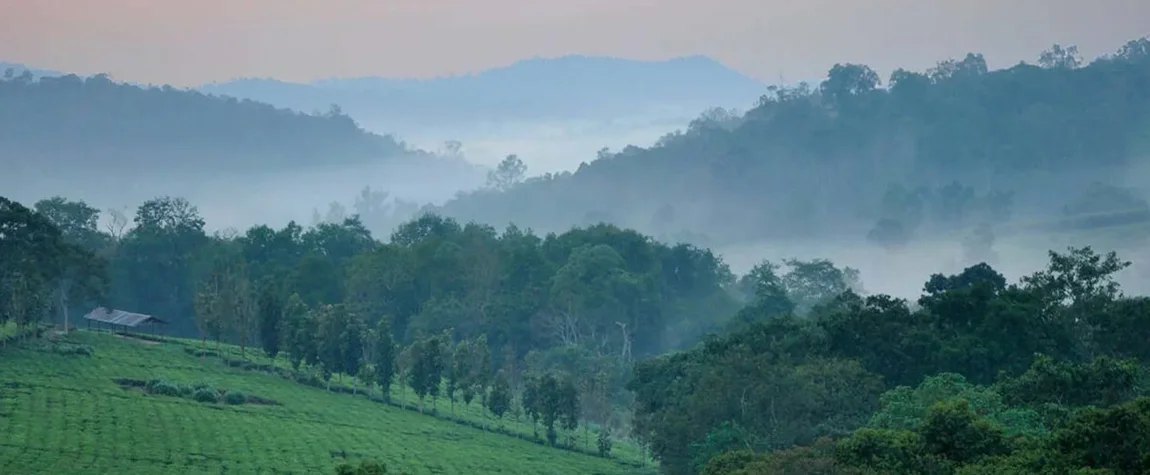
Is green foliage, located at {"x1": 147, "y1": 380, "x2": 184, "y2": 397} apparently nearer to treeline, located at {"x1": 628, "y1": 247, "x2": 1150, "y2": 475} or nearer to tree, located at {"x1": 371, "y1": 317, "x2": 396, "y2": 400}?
tree, located at {"x1": 371, "y1": 317, "x2": 396, "y2": 400}

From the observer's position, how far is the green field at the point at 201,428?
1574 inches

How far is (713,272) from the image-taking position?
3831 inches

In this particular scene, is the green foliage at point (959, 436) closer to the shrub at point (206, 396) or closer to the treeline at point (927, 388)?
the treeline at point (927, 388)

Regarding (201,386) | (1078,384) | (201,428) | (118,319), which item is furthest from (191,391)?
(1078,384)

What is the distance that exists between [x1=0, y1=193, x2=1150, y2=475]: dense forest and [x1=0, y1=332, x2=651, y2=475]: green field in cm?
269

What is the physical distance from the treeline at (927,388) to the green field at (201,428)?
594 cm

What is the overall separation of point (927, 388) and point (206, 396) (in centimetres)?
2705

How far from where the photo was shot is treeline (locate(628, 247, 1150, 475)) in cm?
2969

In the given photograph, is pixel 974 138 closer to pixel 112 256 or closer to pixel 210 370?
pixel 112 256

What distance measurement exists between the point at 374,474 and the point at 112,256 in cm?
6609

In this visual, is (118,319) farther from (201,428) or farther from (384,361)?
(201,428)

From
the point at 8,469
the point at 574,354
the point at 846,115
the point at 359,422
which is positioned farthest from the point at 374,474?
the point at 846,115

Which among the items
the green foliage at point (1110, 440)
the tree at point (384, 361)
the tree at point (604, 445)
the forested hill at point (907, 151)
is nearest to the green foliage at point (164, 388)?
the tree at point (384, 361)

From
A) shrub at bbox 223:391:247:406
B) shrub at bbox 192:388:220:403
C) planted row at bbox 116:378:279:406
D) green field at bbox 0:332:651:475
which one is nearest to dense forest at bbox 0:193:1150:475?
green field at bbox 0:332:651:475
